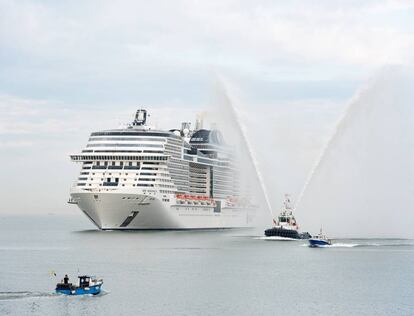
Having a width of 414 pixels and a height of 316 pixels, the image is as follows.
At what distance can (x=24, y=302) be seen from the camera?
58.1m

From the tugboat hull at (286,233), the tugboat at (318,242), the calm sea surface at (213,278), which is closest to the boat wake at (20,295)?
the calm sea surface at (213,278)

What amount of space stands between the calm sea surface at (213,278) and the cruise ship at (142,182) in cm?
999

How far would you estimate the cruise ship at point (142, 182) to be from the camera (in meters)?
120

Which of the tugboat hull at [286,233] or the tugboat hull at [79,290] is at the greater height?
the tugboat hull at [286,233]

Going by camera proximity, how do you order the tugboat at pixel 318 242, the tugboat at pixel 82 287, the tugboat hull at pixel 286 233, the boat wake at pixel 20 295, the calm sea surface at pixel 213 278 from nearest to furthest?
1. the calm sea surface at pixel 213 278
2. the boat wake at pixel 20 295
3. the tugboat at pixel 82 287
4. the tugboat at pixel 318 242
5. the tugboat hull at pixel 286 233

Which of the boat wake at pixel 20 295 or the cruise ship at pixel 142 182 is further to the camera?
the cruise ship at pixel 142 182

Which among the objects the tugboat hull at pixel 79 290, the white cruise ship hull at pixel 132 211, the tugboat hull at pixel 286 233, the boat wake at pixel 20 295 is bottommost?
the boat wake at pixel 20 295

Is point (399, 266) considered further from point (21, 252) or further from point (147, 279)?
point (21, 252)

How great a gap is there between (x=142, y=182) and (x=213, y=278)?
51065mm

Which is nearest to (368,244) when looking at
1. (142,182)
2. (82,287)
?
(142,182)

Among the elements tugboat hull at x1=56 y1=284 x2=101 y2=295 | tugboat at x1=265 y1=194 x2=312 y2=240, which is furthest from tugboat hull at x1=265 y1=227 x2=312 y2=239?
tugboat hull at x1=56 y1=284 x2=101 y2=295

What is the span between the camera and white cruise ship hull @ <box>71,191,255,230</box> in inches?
4695

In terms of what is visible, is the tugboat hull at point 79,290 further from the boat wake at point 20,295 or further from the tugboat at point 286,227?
the tugboat at point 286,227

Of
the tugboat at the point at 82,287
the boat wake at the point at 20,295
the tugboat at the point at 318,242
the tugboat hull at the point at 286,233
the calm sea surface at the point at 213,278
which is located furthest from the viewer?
the tugboat hull at the point at 286,233
